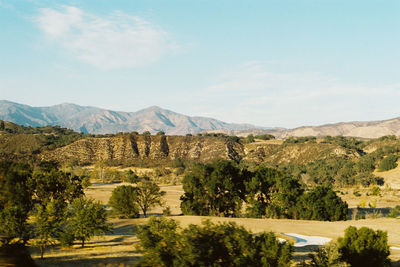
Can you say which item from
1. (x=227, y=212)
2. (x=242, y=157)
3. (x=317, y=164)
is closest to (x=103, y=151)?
(x=242, y=157)

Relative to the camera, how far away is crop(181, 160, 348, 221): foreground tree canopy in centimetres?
3997

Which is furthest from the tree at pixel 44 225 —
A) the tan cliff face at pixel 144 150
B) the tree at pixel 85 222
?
the tan cliff face at pixel 144 150

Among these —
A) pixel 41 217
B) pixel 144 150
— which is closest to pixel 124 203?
pixel 41 217

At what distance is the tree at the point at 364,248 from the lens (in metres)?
18.7

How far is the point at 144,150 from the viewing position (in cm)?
13738

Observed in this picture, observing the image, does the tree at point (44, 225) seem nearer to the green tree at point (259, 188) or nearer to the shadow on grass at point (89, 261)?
the shadow on grass at point (89, 261)

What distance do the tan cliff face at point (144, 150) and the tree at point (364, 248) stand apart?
107 m

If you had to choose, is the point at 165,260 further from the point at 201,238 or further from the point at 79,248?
the point at 79,248

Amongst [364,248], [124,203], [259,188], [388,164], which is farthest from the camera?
[388,164]

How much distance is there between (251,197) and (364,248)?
23.7 metres

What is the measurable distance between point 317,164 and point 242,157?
119 ft

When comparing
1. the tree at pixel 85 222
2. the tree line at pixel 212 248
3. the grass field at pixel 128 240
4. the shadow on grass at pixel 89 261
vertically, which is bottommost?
Answer: the grass field at pixel 128 240

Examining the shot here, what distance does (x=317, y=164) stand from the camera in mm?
105062

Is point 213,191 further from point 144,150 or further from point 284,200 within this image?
point 144,150
